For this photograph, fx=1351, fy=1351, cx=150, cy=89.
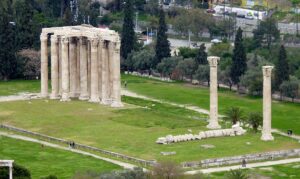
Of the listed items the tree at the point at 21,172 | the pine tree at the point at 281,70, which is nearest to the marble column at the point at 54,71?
the pine tree at the point at 281,70

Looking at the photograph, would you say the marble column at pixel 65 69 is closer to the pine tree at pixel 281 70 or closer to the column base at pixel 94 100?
the column base at pixel 94 100

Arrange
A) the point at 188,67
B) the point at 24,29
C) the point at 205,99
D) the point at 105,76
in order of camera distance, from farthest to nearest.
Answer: the point at 24,29 → the point at 188,67 → the point at 205,99 → the point at 105,76

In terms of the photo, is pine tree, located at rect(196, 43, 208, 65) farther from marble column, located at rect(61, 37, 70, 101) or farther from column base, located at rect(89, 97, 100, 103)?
marble column, located at rect(61, 37, 70, 101)

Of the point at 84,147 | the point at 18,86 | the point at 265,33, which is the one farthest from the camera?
the point at 265,33

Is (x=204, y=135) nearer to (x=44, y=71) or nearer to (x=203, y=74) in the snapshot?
(x=44, y=71)

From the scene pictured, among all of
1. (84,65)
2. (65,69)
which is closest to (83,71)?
(84,65)

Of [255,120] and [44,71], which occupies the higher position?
[44,71]

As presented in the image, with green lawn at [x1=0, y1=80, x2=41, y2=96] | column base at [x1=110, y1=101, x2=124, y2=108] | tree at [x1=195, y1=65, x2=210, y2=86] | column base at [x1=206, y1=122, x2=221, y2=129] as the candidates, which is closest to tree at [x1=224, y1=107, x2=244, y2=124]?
column base at [x1=206, y1=122, x2=221, y2=129]

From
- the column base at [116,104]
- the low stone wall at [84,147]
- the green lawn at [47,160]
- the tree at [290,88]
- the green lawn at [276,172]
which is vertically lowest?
the green lawn at [276,172]
